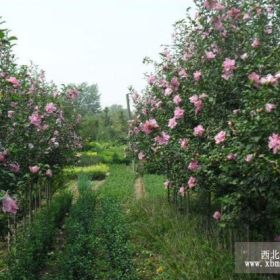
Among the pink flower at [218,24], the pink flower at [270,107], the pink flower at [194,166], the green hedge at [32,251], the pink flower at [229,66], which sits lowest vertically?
the green hedge at [32,251]

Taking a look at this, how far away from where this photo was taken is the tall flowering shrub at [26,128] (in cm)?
384

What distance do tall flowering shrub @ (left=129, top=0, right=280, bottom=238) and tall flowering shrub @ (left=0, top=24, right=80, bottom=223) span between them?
130cm

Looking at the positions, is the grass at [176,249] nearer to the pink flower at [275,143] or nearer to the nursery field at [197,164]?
the nursery field at [197,164]

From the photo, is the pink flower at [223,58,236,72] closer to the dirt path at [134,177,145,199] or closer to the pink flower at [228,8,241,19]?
the pink flower at [228,8,241,19]

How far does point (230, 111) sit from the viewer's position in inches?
190

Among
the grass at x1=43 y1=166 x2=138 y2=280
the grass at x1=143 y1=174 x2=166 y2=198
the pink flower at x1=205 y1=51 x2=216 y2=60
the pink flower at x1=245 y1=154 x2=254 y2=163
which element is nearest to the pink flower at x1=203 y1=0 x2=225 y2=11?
the pink flower at x1=205 y1=51 x2=216 y2=60

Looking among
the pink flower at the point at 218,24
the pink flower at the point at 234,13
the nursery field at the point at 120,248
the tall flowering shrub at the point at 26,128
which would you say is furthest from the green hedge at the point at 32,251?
the pink flower at the point at 234,13

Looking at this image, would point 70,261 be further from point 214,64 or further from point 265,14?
point 265,14

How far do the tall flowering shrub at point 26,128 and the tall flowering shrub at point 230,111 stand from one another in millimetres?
1299

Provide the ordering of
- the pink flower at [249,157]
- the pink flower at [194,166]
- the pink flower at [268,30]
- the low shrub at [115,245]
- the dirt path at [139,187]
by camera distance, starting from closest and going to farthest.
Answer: the pink flower at [249,157] < the pink flower at [194,166] < the pink flower at [268,30] < the low shrub at [115,245] < the dirt path at [139,187]

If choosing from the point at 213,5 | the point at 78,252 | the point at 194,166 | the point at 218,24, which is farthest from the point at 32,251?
the point at 213,5

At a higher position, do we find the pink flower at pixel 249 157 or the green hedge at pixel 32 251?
the pink flower at pixel 249 157

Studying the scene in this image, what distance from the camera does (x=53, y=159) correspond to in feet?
32.9

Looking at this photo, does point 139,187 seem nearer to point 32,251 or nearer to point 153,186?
point 153,186
